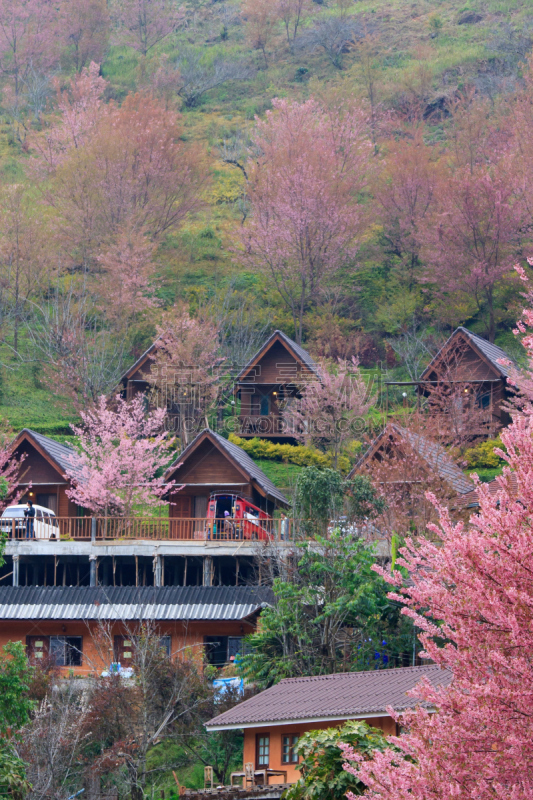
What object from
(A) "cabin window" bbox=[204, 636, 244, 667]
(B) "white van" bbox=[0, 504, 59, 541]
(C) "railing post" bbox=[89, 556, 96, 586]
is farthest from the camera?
(B) "white van" bbox=[0, 504, 59, 541]

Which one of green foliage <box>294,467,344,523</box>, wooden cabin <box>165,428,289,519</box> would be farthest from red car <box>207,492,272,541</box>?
green foliage <box>294,467,344,523</box>

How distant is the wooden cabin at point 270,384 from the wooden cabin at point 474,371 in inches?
243

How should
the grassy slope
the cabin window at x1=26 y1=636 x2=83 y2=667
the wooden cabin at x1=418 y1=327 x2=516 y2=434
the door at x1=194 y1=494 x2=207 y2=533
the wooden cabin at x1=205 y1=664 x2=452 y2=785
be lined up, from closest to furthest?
the wooden cabin at x1=205 y1=664 x2=452 y2=785 → the cabin window at x1=26 y1=636 x2=83 y2=667 → the door at x1=194 y1=494 x2=207 y2=533 → the wooden cabin at x1=418 y1=327 x2=516 y2=434 → the grassy slope

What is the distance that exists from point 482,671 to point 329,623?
18.1 metres

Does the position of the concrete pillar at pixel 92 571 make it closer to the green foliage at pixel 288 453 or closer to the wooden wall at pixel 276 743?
the green foliage at pixel 288 453

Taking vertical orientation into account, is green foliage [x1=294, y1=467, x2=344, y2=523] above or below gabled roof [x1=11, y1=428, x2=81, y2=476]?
below

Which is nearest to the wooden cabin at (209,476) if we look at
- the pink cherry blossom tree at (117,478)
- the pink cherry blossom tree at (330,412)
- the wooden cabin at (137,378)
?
the pink cherry blossom tree at (117,478)

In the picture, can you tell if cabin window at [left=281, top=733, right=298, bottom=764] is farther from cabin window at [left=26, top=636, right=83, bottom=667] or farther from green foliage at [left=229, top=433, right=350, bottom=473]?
green foliage at [left=229, top=433, right=350, bottom=473]

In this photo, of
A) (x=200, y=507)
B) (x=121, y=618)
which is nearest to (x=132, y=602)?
(x=121, y=618)

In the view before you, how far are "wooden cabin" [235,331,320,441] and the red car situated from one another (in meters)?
12.0

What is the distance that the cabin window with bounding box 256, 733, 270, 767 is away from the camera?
72.6 feet

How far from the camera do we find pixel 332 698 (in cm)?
2122

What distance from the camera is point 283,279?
6378 centimetres

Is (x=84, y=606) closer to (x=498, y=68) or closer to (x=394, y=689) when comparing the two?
(x=394, y=689)
